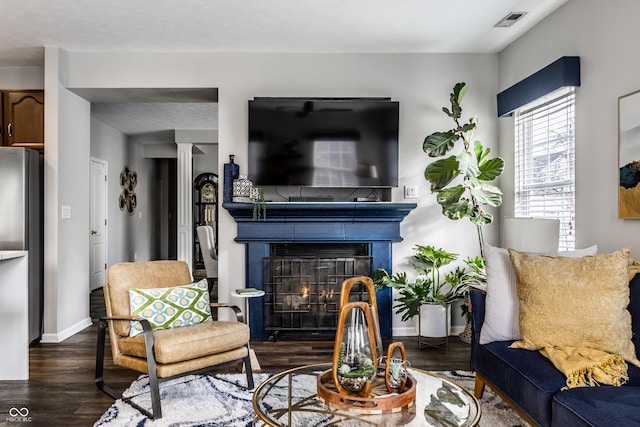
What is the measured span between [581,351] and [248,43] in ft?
11.3

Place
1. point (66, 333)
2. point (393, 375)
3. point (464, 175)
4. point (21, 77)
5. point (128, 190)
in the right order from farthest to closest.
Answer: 1. point (128, 190)
2. point (21, 77)
3. point (66, 333)
4. point (464, 175)
5. point (393, 375)

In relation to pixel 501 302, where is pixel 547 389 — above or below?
below

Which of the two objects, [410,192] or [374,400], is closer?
[374,400]

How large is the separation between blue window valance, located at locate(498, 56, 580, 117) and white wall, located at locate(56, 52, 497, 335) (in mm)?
341

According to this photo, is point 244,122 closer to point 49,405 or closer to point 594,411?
point 49,405

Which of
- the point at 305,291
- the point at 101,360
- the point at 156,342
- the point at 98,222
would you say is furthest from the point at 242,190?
the point at 98,222

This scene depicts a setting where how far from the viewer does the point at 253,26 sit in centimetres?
385

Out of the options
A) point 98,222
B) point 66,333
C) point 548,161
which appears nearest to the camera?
point 548,161

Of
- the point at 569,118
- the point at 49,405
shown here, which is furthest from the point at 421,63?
the point at 49,405

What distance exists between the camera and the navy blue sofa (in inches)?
67.6

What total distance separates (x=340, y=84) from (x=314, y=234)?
1.39m

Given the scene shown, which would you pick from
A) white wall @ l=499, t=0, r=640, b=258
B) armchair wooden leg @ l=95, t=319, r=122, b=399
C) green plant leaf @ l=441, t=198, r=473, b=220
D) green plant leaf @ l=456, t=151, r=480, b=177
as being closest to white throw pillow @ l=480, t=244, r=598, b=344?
white wall @ l=499, t=0, r=640, b=258

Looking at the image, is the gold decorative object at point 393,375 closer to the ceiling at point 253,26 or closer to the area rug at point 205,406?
the area rug at point 205,406

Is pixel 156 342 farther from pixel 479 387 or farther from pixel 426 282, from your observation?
pixel 426 282
